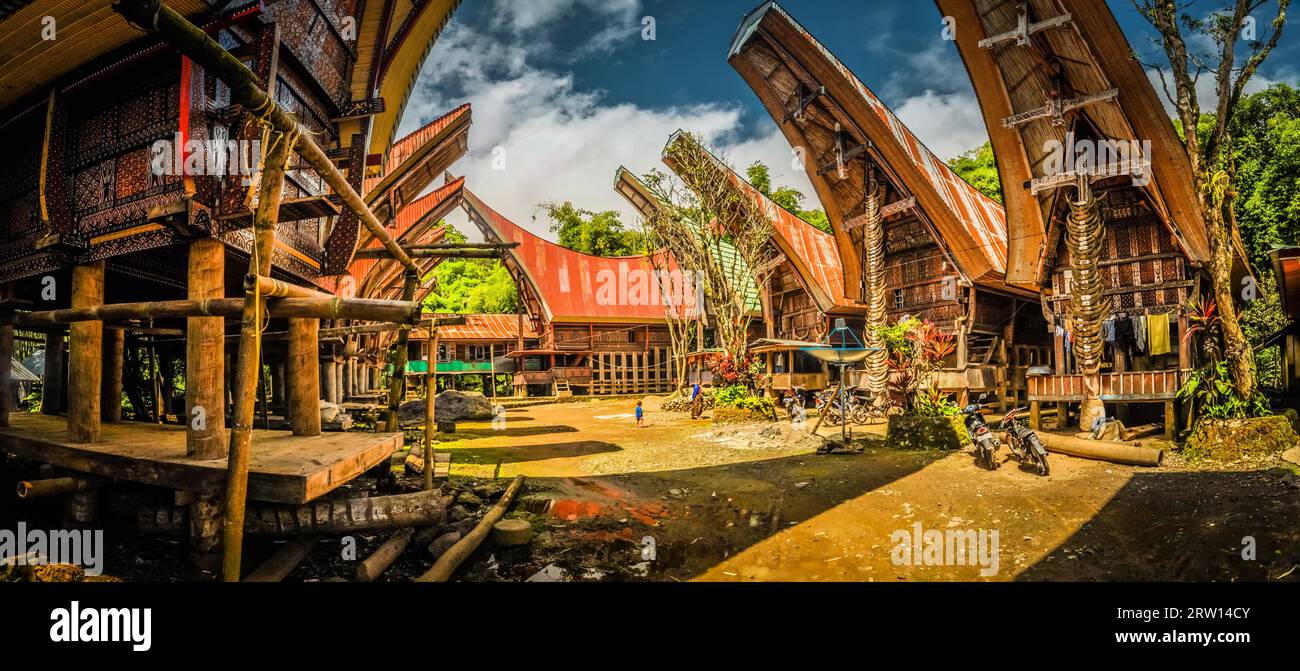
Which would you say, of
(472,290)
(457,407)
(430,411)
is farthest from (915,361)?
(472,290)

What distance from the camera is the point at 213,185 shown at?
561cm

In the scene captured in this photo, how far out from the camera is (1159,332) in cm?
1210

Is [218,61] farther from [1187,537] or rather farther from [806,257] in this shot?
[806,257]

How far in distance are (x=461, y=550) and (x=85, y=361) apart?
15.5 feet

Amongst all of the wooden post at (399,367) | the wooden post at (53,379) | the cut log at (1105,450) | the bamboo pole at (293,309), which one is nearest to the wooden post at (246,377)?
the bamboo pole at (293,309)

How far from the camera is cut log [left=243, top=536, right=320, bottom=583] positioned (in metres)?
4.39

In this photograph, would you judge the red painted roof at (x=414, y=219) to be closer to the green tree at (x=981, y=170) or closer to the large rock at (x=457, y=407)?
the large rock at (x=457, y=407)

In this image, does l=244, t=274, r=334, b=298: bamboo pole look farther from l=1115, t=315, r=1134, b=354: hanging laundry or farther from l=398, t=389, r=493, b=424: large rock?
l=1115, t=315, r=1134, b=354: hanging laundry

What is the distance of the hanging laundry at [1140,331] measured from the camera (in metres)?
12.3

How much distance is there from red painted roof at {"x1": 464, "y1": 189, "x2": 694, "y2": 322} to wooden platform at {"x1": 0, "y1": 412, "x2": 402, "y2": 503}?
24434 millimetres

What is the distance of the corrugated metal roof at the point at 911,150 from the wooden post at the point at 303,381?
14768 mm

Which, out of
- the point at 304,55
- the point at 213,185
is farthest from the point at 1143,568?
the point at 304,55

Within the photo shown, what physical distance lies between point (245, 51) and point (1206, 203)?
14033 mm
